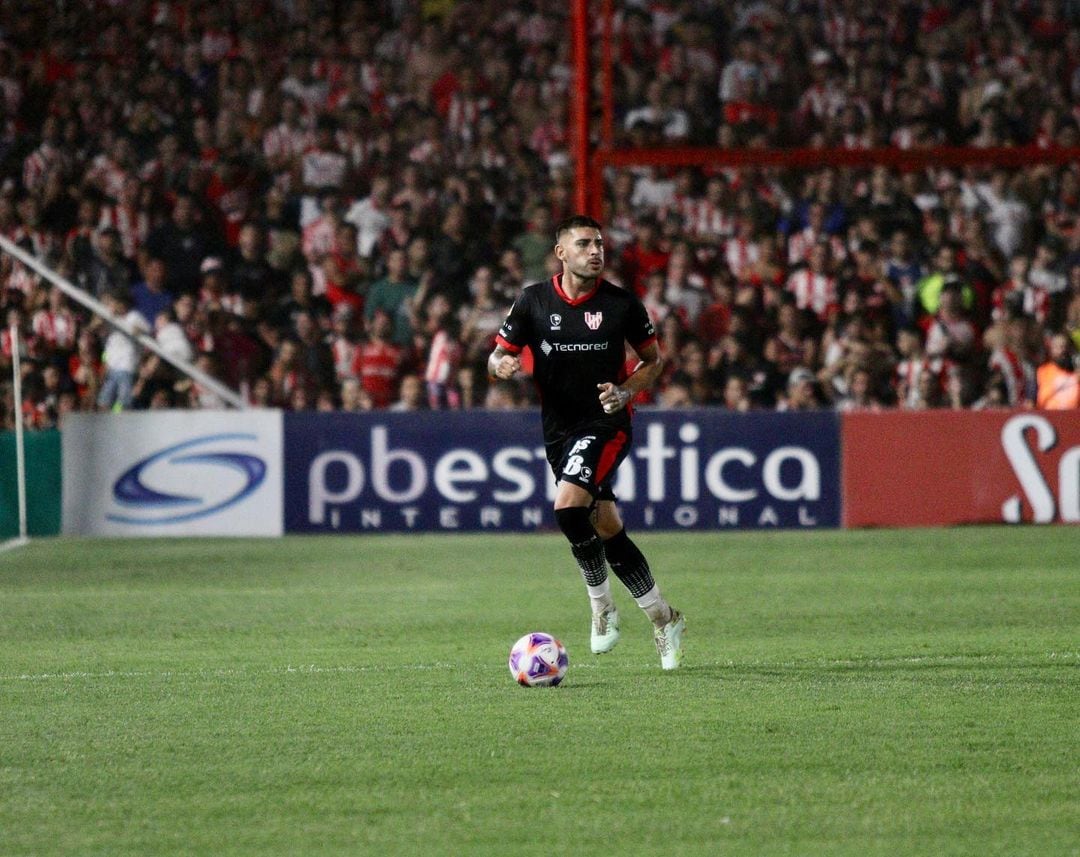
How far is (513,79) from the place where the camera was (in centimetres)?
2061

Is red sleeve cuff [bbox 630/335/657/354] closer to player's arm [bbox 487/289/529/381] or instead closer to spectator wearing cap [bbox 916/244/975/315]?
player's arm [bbox 487/289/529/381]

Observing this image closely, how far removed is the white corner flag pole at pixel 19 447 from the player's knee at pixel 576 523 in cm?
875

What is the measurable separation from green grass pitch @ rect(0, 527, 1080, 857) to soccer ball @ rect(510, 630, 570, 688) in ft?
0.29

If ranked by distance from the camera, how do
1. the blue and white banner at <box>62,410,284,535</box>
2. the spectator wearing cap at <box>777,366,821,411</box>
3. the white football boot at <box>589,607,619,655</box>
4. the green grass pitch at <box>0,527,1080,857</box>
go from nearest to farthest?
the green grass pitch at <box>0,527,1080,857</box> < the white football boot at <box>589,607,619,655</box> < the blue and white banner at <box>62,410,284,535</box> < the spectator wearing cap at <box>777,366,821,411</box>

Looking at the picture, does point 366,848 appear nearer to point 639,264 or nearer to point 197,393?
point 197,393

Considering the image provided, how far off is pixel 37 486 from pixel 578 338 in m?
9.23

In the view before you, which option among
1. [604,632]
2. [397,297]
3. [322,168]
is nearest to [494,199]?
[322,168]

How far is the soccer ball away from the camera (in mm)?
7367

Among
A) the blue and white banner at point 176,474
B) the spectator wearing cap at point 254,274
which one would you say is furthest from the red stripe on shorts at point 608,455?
the spectator wearing cap at point 254,274

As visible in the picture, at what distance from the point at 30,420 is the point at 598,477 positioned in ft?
31.9

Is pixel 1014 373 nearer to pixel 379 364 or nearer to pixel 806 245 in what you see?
pixel 806 245

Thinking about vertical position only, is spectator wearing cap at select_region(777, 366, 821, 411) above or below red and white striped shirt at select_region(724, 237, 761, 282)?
below

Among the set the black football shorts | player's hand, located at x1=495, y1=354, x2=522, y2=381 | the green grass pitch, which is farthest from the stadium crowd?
player's hand, located at x1=495, y1=354, x2=522, y2=381

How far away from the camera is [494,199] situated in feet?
62.0
